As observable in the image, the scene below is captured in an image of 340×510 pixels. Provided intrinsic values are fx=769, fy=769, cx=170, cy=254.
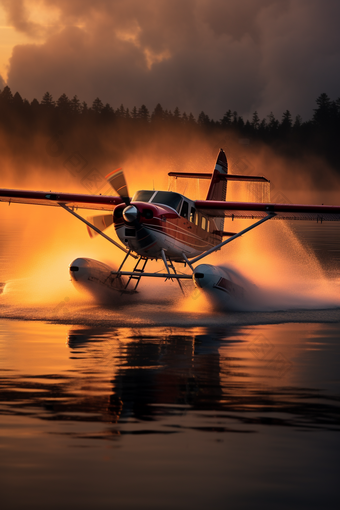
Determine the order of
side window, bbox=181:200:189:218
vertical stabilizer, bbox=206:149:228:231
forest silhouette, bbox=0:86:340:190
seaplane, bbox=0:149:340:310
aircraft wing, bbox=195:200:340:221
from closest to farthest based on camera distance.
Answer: seaplane, bbox=0:149:340:310 < side window, bbox=181:200:189:218 < aircraft wing, bbox=195:200:340:221 < vertical stabilizer, bbox=206:149:228:231 < forest silhouette, bbox=0:86:340:190

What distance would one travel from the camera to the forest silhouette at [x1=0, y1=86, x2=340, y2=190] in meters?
178

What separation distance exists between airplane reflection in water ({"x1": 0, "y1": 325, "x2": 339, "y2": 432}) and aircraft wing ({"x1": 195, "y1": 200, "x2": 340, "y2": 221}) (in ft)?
19.1

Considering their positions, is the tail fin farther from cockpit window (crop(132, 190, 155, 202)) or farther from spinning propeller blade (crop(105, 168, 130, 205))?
spinning propeller blade (crop(105, 168, 130, 205))

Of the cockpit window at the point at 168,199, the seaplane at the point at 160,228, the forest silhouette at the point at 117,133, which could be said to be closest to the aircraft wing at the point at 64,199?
the seaplane at the point at 160,228

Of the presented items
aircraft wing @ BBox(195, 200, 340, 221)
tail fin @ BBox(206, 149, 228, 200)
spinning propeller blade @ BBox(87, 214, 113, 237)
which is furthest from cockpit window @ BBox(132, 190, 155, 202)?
tail fin @ BBox(206, 149, 228, 200)

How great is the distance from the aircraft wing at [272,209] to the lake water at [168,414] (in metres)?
4.11

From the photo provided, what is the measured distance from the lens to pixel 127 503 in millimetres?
5074

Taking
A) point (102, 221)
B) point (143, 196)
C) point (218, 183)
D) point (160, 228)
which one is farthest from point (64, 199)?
point (218, 183)

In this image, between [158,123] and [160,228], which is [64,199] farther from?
[158,123]

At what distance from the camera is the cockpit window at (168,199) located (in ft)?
51.7

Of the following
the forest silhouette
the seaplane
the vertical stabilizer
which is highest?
the forest silhouette

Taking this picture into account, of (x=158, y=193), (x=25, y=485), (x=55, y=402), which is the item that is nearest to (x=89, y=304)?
(x=158, y=193)

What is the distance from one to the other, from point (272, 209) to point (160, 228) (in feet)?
10.1

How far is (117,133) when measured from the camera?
182 m
